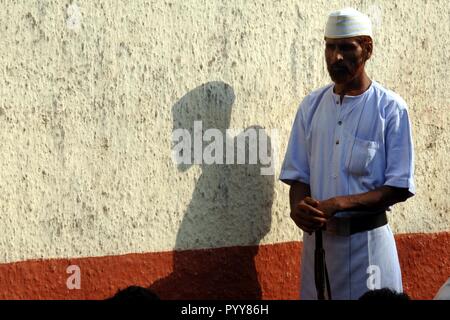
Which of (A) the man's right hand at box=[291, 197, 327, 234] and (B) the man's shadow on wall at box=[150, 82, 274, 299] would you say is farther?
(B) the man's shadow on wall at box=[150, 82, 274, 299]

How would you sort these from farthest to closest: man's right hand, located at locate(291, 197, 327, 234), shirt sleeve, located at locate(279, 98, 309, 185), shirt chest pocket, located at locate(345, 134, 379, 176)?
shirt sleeve, located at locate(279, 98, 309, 185)
shirt chest pocket, located at locate(345, 134, 379, 176)
man's right hand, located at locate(291, 197, 327, 234)

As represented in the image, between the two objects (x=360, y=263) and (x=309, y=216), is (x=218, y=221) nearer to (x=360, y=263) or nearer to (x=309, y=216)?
(x=309, y=216)

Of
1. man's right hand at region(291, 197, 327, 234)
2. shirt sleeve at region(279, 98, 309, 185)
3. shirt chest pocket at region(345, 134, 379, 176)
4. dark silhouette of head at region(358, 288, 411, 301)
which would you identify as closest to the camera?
dark silhouette of head at region(358, 288, 411, 301)

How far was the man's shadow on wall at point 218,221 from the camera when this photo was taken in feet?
16.9

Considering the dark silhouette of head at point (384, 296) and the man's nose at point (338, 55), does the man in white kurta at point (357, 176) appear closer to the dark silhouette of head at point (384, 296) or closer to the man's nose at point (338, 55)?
the man's nose at point (338, 55)

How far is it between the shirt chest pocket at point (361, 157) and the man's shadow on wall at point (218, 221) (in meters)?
0.60

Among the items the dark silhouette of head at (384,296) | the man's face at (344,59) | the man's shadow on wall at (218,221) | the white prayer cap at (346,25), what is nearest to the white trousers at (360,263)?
the man's shadow on wall at (218,221)

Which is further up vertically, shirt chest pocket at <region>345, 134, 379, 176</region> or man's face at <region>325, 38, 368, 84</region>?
man's face at <region>325, 38, 368, 84</region>

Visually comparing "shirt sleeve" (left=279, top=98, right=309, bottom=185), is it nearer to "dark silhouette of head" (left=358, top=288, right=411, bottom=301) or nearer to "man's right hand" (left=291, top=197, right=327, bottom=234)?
"man's right hand" (left=291, top=197, right=327, bottom=234)

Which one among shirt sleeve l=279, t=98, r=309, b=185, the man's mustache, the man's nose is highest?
the man's nose

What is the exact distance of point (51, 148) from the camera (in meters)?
4.86

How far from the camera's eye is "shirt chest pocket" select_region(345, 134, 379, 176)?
4.87 meters

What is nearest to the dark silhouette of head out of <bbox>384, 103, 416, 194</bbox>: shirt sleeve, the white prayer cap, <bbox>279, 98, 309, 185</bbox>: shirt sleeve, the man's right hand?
the man's right hand
